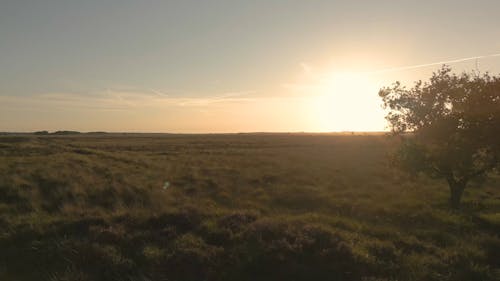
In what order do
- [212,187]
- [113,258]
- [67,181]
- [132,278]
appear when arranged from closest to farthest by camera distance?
1. [132,278]
2. [113,258]
3. [67,181]
4. [212,187]

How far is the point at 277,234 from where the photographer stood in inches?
436

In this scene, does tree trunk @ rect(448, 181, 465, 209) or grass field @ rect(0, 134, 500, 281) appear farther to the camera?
tree trunk @ rect(448, 181, 465, 209)

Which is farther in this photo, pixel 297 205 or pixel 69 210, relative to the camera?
pixel 297 205

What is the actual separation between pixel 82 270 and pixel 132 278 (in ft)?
4.09

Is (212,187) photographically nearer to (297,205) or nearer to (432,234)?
(297,205)

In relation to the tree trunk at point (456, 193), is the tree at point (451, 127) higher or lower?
higher

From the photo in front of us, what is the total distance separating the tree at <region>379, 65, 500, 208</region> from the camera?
1700 centimetres

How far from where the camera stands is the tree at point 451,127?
1700 cm

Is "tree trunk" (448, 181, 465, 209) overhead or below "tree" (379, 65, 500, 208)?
below

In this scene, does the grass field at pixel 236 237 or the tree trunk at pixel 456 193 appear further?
the tree trunk at pixel 456 193

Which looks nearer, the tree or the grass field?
the grass field

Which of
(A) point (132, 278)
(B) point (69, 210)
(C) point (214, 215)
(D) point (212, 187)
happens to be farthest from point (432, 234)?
(D) point (212, 187)

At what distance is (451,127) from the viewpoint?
17797 mm

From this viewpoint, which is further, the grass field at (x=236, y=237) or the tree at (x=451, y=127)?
the tree at (x=451, y=127)
